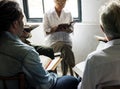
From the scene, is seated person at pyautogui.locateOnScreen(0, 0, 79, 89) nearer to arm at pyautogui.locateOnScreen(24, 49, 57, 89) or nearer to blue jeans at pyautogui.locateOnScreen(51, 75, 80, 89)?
arm at pyautogui.locateOnScreen(24, 49, 57, 89)

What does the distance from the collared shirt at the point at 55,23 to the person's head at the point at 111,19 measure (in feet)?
5.90

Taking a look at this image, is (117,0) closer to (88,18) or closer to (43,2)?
(88,18)

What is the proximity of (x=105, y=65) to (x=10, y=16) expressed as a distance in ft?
2.29

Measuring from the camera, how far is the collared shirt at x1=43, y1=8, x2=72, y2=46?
10.6 ft

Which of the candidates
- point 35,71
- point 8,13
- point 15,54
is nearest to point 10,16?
point 8,13

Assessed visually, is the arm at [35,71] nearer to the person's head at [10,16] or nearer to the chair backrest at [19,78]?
the chair backrest at [19,78]

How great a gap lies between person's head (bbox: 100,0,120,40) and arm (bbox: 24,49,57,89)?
Answer: 48 cm

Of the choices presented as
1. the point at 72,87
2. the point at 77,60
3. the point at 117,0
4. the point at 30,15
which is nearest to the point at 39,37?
the point at 30,15

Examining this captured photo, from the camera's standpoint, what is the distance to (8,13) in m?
1.60

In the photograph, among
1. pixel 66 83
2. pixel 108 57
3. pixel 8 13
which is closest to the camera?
pixel 108 57

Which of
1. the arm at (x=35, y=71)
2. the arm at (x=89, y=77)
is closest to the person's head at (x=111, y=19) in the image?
the arm at (x=89, y=77)

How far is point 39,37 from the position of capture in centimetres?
392

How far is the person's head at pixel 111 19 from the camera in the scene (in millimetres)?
1383

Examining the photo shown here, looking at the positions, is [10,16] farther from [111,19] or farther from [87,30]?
[87,30]
